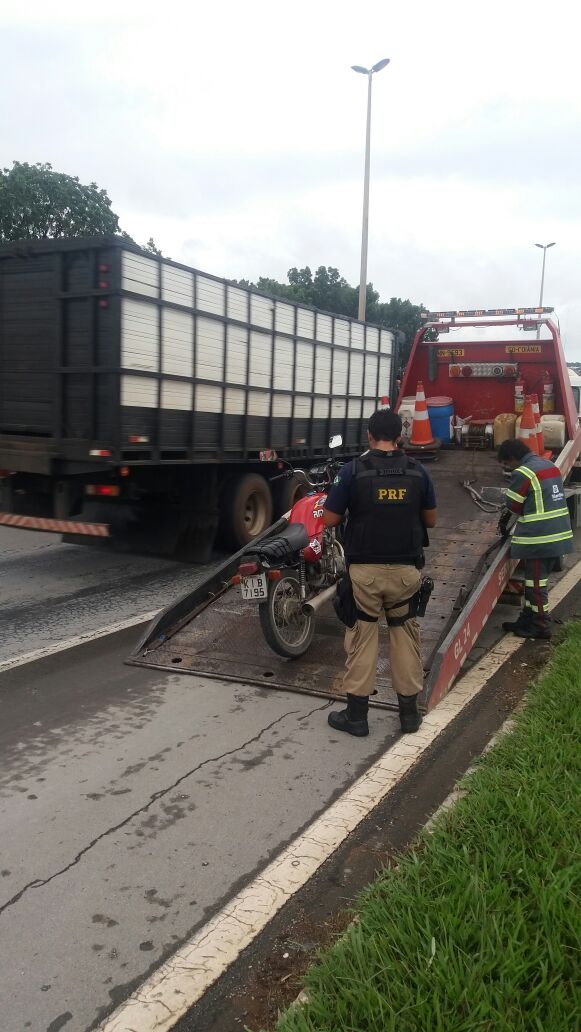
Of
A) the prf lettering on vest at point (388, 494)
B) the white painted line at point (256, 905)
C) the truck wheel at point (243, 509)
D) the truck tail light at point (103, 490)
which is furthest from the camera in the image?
the truck wheel at point (243, 509)

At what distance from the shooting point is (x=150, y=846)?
335cm

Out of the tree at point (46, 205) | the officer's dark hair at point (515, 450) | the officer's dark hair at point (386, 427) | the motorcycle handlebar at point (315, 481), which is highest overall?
the tree at point (46, 205)

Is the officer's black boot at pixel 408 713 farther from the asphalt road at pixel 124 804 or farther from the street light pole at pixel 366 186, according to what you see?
the street light pole at pixel 366 186

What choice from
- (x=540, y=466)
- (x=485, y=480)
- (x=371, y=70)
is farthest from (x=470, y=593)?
(x=371, y=70)

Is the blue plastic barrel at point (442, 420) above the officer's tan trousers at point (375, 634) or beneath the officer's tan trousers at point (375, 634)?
above

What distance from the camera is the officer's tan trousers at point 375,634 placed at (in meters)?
4.45

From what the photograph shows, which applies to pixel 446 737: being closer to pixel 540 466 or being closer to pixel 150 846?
pixel 150 846

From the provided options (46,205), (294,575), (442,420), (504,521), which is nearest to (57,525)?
(294,575)

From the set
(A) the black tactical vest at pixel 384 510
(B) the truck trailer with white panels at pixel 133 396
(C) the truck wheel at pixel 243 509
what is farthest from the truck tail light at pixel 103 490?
(A) the black tactical vest at pixel 384 510

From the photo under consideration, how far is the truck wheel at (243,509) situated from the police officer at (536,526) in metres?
3.72

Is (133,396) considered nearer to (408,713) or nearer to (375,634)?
(375,634)

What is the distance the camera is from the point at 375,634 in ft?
14.6

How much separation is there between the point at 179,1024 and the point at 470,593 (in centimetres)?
410

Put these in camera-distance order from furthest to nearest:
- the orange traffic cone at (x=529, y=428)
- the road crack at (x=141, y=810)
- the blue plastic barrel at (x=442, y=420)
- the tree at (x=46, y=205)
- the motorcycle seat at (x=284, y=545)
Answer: the tree at (x=46, y=205) < the blue plastic barrel at (x=442, y=420) < the orange traffic cone at (x=529, y=428) < the motorcycle seat at (x=284, y=545) < the road crack at (x=141, y=810)
